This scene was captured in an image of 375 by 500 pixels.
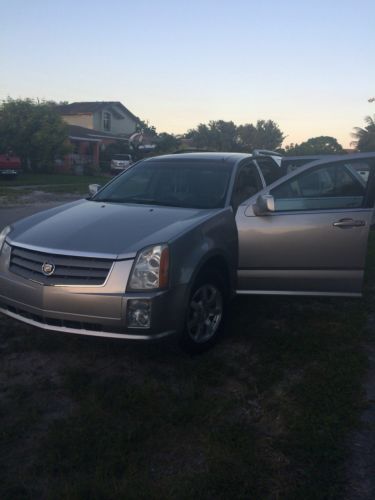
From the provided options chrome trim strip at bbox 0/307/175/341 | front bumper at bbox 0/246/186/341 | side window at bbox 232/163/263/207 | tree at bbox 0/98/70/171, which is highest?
tree at bbox 0/98/70/171

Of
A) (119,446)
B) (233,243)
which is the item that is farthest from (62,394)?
(233,243)

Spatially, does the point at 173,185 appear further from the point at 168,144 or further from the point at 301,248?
the point at 168,144

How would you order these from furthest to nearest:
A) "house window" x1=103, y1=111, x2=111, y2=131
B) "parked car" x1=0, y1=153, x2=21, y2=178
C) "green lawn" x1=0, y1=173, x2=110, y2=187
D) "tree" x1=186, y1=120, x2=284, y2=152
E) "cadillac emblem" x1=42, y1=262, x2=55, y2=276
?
"tree" x1=186, y1=120, x2=284, y2=152, "house window" x1=103, y1=111, x2=111, y2=131, "parked car" x1=0, y1=153, x2=21, y2=178, "green lawn" x1=0, y1=173, x2=110, y2=187, "cadillac emblem" x1=42, y1=262, x2=55, y2=276

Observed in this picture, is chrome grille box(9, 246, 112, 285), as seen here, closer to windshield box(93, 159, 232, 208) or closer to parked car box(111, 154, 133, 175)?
windshield box(93, 159, 232, 208)

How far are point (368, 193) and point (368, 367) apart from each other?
1716 mm

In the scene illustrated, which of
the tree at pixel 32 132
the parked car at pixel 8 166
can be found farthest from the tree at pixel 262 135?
the parked car at pixel 8 166

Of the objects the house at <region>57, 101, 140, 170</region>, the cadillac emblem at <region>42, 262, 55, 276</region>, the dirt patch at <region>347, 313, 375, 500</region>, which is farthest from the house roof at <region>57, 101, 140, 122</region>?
the dirt patch at <region>347, 313, 375, 500</region>

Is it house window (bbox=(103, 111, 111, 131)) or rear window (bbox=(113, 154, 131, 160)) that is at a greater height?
house window (bbox=(103, 111, 111, 131))

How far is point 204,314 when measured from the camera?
4145 millimetres

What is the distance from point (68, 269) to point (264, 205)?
1.83 meters

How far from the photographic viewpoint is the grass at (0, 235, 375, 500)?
258 centimetres

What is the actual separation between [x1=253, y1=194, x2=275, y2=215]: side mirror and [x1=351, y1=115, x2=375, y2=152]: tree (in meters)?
39.1

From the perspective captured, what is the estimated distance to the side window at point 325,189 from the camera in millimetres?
4746

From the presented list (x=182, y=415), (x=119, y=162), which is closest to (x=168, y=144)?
(x=119, y=162)
